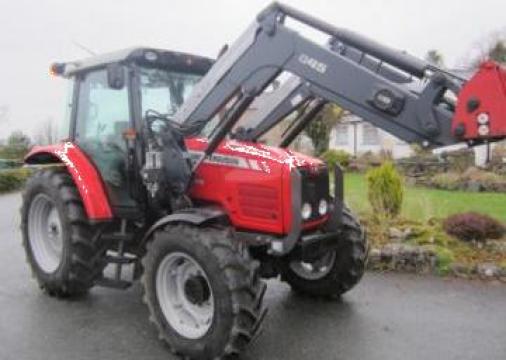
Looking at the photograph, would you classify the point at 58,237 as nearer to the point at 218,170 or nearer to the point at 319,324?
the point at 218,170

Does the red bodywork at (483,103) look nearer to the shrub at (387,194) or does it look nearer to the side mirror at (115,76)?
the side mirror at (115,76)

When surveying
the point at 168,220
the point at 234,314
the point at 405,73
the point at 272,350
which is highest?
the point at 405,73

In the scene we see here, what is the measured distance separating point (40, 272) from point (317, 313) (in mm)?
3063

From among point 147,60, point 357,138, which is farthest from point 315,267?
point 357,138

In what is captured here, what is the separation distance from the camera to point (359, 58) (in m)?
5.07

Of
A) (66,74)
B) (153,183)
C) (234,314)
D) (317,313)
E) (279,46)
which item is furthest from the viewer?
(66,74)

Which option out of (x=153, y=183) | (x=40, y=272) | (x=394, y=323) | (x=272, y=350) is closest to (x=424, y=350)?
(x=394, y=323)

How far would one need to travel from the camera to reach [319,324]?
5707 millimetres

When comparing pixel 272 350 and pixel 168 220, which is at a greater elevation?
pixel 168 220

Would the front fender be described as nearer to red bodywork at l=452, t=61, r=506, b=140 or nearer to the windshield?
the windshield

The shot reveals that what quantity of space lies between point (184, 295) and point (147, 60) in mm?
2245

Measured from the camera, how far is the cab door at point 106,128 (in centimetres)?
601

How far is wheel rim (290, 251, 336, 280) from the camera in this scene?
6184mm

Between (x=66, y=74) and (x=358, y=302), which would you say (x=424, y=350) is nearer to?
(x=358, y=302)
